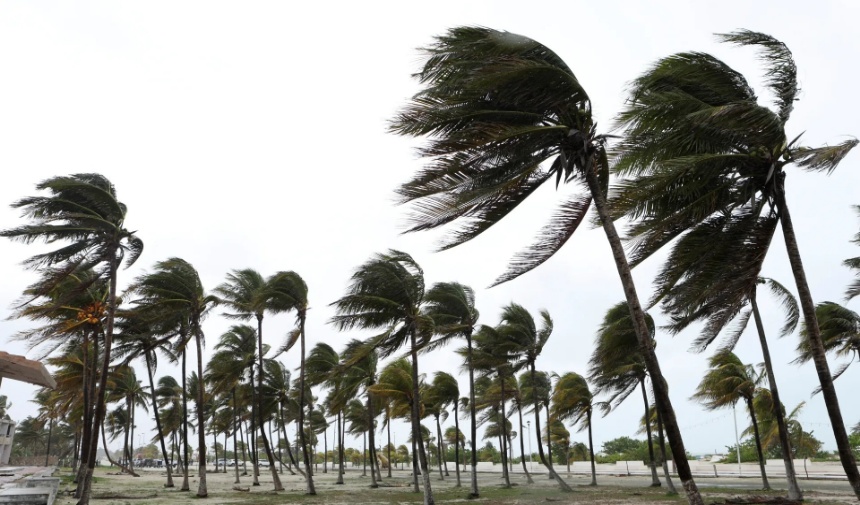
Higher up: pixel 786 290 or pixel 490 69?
pixel 490 69

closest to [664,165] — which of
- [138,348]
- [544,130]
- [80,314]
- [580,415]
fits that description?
[544,130]

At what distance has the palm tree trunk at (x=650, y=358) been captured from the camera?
326 inches

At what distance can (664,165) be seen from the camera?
29.2ft

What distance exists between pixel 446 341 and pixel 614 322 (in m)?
7.68

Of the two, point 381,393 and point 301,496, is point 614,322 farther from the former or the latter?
point 301,496

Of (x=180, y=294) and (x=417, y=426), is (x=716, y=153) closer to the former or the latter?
(x=417, y=426)

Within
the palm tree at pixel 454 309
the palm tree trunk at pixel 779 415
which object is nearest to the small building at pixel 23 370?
the palm tree at pixel 454 309

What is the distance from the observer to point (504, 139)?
29.1ft

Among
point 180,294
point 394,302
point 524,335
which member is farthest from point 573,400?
point 180,294

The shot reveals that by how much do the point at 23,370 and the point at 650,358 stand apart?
16855mm

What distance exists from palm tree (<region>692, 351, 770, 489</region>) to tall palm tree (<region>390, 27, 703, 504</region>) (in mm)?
18854

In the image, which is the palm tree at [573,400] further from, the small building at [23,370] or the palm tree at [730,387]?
the small building at [23,370]

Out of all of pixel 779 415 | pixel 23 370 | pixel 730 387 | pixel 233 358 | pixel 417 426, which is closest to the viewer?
pixel 23 370

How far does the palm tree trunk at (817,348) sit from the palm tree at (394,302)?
554 inches
